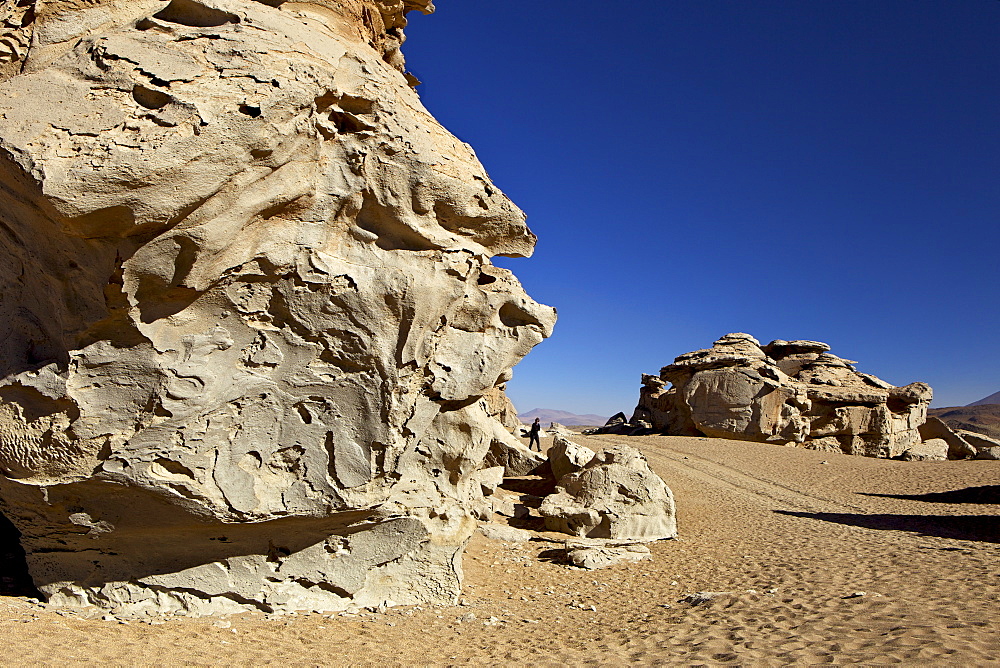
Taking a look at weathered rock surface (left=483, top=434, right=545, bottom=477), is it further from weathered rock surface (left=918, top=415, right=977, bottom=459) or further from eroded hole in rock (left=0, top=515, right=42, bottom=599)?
weathered rock surface (left=918, top=415, right=977, bottom=459)

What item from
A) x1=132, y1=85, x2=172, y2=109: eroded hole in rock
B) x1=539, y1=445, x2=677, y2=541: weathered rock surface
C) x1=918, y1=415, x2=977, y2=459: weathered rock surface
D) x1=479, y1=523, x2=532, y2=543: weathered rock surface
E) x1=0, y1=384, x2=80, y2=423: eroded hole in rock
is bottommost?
x1=479, y1=523, x2=532, y2=543: weathered rock surface

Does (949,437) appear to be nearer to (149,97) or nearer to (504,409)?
(504,409)

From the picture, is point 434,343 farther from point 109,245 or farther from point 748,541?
point 748,541

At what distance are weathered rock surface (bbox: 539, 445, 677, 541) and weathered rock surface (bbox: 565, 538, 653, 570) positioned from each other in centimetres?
42

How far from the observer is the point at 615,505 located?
10320 mm

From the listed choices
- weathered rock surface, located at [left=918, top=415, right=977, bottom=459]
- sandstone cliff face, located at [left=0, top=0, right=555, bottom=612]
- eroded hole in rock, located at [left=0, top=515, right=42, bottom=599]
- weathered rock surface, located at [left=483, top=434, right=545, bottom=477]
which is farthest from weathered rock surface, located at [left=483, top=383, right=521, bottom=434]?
weathered rock surface, located at [left=918, top=415, right=977, bottom=459]

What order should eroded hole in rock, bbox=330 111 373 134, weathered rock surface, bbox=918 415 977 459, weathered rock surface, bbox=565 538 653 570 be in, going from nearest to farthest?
eroded hole in rock, bbox=330 111 373 134 < weathered rock surface, bbox=565 538 653 570 < weathered rock surface, bbox=918 415 977 459

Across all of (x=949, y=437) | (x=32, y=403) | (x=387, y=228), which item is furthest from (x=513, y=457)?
(x=949, y=437)

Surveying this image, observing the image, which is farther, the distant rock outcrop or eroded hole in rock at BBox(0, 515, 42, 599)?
the distant rock outcrop

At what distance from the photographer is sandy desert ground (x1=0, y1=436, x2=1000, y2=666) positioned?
4949mm

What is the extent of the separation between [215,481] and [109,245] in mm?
2394

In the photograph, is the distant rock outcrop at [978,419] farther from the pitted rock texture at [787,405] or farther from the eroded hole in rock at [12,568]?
the eroded hole in rock at [12,568]

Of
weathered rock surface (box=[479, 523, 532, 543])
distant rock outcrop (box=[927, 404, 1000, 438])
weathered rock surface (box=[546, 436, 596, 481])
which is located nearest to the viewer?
weathered rock surface (box=[479, 523, 532, 543])

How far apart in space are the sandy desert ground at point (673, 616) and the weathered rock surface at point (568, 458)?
4.37 ft
